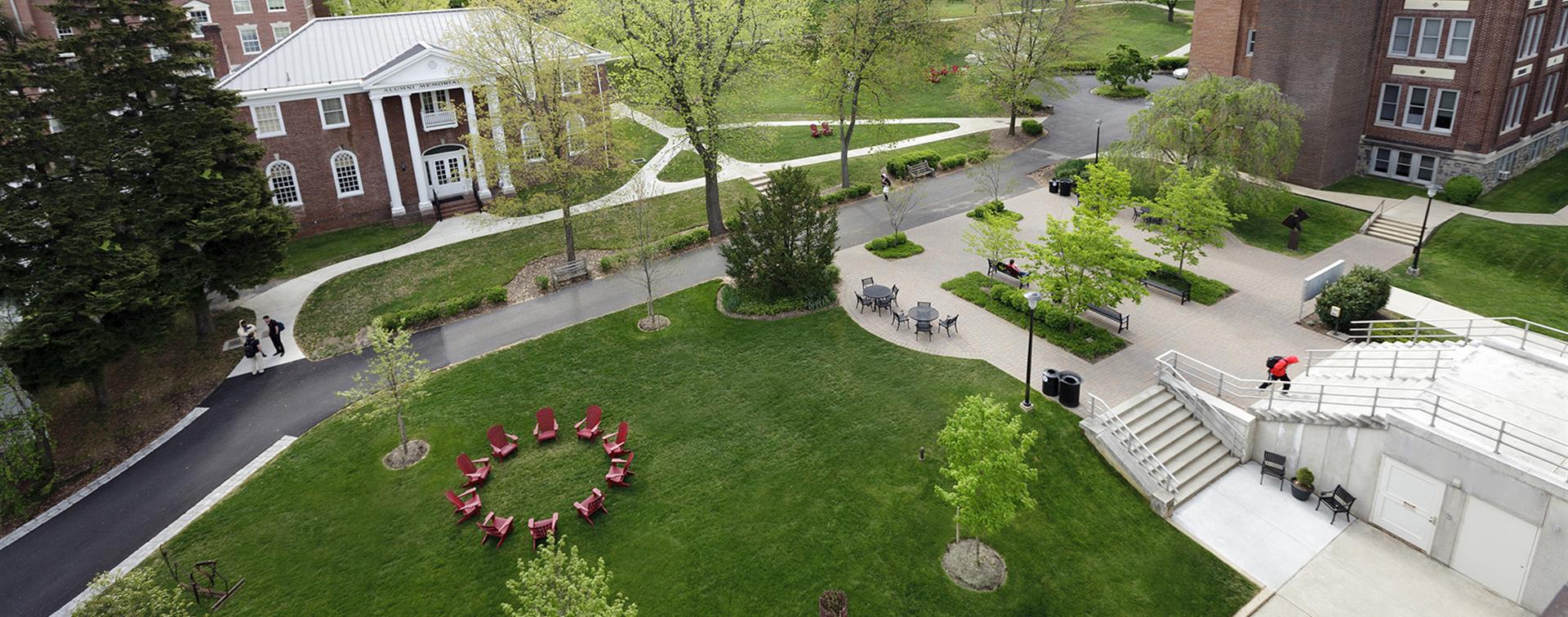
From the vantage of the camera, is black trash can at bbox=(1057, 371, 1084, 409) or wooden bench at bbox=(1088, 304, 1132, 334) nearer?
black trash can at bbox=(1057, 371, 1084, 409)

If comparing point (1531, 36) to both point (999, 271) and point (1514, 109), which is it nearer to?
point (1514, 109)

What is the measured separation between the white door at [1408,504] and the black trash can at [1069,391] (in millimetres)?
7108

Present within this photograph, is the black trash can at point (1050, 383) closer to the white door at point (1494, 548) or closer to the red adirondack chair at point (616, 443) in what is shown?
the white door at point (1494, 548)

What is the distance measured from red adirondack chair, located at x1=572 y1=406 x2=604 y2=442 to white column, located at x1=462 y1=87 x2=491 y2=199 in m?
13.4

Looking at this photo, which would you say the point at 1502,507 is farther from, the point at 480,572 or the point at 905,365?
the point at 480,572

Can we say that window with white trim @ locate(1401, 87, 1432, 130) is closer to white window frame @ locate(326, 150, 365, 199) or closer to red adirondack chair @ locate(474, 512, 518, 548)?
red adirondack chair @ locate(474, 512, 518, 548)

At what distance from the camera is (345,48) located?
130ft

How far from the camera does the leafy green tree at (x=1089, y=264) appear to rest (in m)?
25.5

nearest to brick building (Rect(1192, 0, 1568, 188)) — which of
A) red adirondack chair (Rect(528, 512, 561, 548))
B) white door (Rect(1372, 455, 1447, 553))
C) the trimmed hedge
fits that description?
white door (Rect(1372, 455, 1447, 553))

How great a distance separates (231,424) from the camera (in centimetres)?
2497

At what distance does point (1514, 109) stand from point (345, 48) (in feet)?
174

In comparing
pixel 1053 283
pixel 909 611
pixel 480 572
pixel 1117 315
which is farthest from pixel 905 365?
pixel 480 572

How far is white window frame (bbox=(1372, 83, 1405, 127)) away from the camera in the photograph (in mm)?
37625

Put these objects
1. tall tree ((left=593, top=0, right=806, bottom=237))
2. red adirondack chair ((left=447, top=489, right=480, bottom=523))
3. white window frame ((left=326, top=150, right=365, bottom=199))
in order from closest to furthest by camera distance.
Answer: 1. red adirondack chair ((left=447, top=489, right=480, bottom=523))
2. tall tree ((left=593, top=0, right=806, bottom=237))
3. white window frame ((left=326, top=150, right=365, bottom=199))
